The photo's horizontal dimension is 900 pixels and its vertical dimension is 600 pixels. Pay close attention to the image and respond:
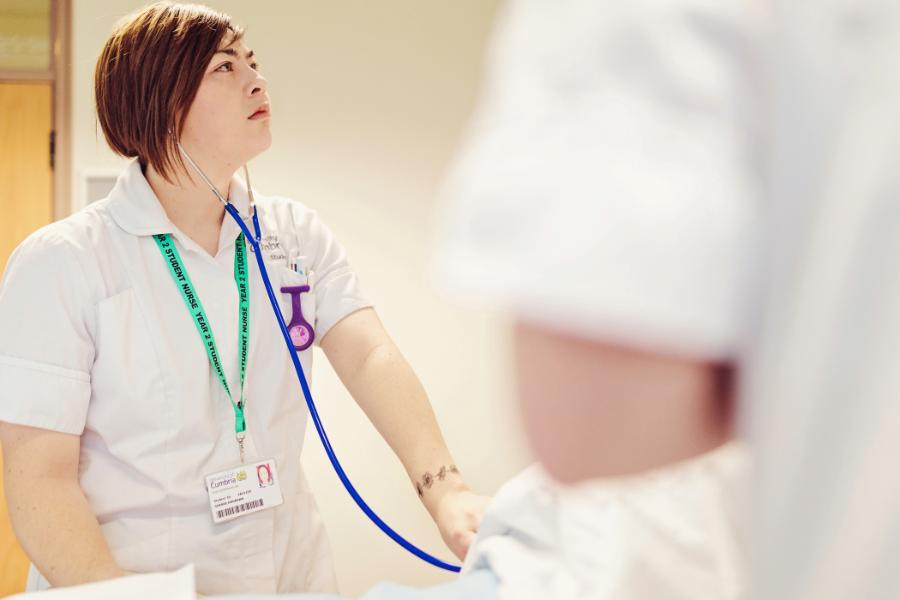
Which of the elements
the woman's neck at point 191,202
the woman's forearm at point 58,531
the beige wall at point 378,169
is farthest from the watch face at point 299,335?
the beige wall at point 378,169

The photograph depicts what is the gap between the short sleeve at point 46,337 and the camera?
124cm

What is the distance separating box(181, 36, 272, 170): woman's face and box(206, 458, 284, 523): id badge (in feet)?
1.87

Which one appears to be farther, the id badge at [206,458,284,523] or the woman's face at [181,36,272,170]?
the woman's face at [181,36,272,170]

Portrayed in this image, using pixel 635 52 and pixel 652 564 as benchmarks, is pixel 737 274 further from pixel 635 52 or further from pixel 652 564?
pixel 652 564

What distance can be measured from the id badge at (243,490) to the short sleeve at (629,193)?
118 centimetres

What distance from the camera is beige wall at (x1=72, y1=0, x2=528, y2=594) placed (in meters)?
3.14

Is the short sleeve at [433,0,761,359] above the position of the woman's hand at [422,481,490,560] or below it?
above

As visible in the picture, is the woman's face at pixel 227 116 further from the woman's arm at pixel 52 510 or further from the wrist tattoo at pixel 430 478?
the wrist tattoo at pixel 430 478

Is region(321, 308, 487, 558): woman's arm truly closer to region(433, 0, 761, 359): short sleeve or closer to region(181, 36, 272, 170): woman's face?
region(181, 36, 272, 170): woman's face

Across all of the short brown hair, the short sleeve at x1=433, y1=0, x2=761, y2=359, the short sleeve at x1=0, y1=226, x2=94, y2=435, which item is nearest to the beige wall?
the short brown hair

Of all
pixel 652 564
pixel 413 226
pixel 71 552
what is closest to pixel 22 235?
pixel 413 226

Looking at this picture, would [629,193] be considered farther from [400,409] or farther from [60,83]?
[60,83]

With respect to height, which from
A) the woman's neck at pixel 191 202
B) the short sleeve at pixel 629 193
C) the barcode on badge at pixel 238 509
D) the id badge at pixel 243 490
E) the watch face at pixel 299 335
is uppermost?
the short sleeve at pixel 629 193

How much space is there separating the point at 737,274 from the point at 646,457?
91mm
